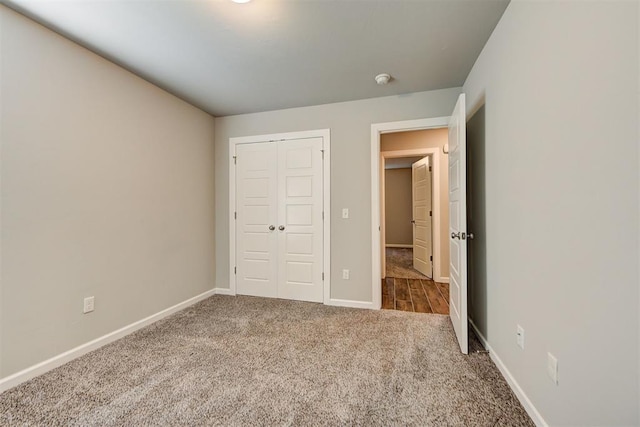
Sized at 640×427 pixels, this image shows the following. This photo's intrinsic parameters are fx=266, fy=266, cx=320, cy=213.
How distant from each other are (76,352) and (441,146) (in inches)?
186

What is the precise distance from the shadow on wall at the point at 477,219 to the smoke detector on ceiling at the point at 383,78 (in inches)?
32.8

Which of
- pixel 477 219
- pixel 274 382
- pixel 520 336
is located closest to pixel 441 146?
pixel 477 219

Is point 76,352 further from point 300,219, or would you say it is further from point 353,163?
point 353,163

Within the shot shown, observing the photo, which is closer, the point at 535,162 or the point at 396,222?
the point at 535,162

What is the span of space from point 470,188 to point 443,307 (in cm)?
141

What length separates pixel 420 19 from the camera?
1.75 m

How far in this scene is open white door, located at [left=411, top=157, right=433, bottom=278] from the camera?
438 cm

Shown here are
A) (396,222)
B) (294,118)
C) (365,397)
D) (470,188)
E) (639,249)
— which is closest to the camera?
(639,249)

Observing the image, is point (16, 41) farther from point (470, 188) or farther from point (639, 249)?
point (470, 188)

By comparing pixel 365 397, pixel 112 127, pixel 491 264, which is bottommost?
pixel 365 397

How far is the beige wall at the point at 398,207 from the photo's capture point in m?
7.77

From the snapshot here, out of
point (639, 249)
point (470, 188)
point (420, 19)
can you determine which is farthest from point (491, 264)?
point (420, 19)

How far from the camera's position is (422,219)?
471cm

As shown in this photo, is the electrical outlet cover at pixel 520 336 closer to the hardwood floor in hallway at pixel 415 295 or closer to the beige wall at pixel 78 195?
the hardwood floor in hallway at pixel 415 295
